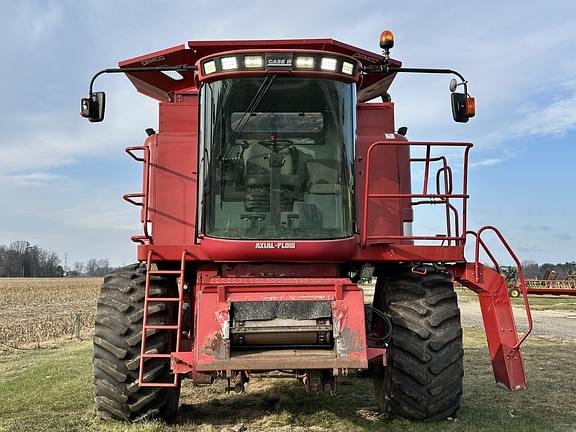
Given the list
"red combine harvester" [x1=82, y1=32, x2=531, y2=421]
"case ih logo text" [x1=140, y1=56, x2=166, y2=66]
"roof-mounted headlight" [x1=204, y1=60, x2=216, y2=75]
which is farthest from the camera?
"case ih logo text" [x1=140, y1=56, x2=166, y2=66]

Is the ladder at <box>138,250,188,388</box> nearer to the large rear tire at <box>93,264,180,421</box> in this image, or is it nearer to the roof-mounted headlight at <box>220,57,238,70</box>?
the large rear tire at <box>93,264,180,421</box>

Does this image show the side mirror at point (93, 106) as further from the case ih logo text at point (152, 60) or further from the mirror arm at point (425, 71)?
the mirror arm at point (425, 71)

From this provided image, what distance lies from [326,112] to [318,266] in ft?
4.79

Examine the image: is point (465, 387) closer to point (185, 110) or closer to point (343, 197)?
point (343, 197)

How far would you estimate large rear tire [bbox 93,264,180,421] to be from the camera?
17.6 feet

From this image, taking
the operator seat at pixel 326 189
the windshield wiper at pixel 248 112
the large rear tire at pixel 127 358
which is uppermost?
the windshield wiper at pixel 248 112

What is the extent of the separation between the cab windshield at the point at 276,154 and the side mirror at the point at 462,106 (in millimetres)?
1183

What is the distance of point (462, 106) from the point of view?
605 cm

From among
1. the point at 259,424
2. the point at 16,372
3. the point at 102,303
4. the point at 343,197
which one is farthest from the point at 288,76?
the point at 16,372

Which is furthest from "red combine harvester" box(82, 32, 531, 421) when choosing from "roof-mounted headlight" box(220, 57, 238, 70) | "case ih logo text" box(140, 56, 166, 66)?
"case ih logo text" box(140, 56, 166, 66)

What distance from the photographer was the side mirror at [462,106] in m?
6.05

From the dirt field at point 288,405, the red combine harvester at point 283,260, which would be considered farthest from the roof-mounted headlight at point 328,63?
the dirt field at point 288,405

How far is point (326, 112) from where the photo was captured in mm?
5574

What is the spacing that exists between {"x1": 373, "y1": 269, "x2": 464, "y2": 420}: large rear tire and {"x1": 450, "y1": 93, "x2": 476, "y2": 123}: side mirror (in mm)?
1808
